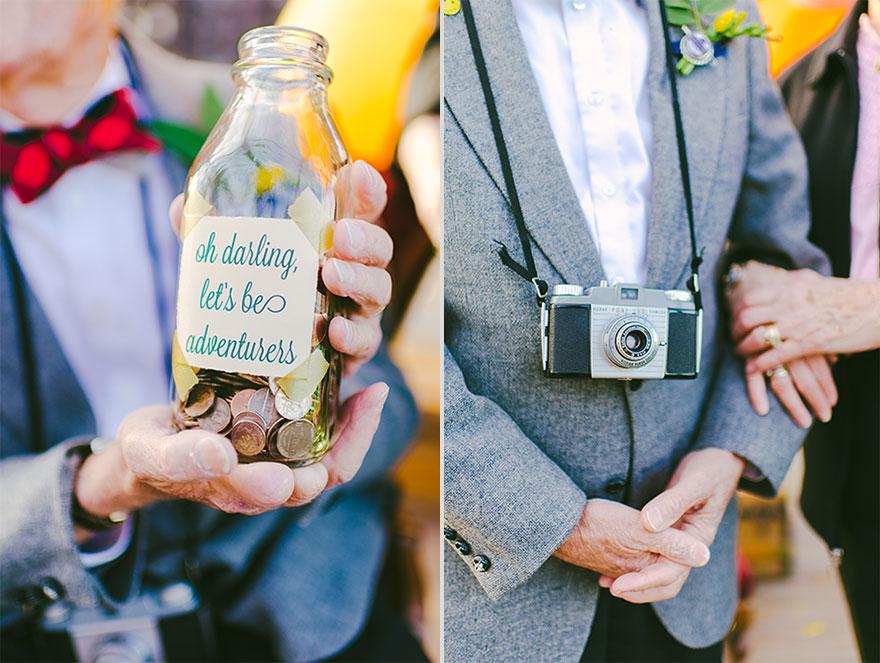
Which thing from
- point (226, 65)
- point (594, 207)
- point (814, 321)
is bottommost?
point (814, 321)

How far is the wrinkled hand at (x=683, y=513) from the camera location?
2.44 ft

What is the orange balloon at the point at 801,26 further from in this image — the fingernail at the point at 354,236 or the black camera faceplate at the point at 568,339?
the fingernail at the point at 354,236

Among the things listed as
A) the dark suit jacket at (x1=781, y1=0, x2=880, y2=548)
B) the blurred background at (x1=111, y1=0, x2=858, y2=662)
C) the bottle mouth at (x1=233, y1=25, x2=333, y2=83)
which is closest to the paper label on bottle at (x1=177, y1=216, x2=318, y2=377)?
the bottle mouth at (x1=233, y1=25, x2=333, y2=83)

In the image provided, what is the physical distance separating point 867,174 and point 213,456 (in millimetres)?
870

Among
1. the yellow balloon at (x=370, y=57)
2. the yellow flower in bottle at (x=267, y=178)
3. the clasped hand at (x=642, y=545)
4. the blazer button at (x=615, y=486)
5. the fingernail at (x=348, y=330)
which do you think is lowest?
the clasped hand at (x=642, y=545)

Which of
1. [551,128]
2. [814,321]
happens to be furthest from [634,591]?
[551,128]

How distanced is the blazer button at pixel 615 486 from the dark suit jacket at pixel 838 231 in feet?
1.30

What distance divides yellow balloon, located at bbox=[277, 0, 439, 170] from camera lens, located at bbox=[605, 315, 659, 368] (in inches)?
18.3

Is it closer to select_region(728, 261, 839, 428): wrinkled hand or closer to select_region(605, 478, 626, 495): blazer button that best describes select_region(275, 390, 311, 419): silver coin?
select_region(605, 478, 626, 495): blazer button

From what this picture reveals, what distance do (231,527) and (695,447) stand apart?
0.64 metres

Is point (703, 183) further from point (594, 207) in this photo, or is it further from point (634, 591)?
point (634, 591)

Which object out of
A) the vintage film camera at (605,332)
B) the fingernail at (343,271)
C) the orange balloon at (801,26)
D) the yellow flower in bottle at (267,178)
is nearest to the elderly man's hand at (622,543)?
the vintage film camera at (605,332)

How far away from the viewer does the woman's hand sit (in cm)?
86

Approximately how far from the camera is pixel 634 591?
75 centimetres
